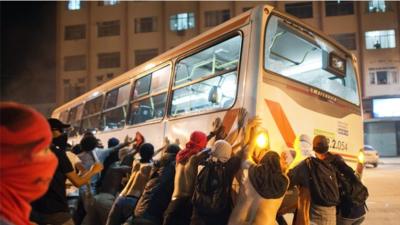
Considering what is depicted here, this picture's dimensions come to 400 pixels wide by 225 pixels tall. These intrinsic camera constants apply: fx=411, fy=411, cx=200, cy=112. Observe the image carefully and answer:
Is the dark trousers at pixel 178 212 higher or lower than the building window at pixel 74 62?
lower

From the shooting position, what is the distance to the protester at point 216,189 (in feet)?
13.3

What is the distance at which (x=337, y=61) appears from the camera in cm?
612

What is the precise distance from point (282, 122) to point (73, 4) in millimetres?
36070

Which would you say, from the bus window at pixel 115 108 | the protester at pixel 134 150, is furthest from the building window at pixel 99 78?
the protester at pixel 134 150

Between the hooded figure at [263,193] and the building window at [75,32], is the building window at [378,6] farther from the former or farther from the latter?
the hooded figure at [263,193]

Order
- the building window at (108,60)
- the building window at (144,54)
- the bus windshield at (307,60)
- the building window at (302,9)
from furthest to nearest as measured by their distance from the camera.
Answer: the building window at (108,60) < the building window at (144,54) < the building window at (302,9) < the bus windshield at (307,60)

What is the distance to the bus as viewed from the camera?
4.80 meters

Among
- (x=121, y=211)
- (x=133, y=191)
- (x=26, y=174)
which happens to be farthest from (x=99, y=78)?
(x=26, y=174)

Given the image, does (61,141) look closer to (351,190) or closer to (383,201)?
(351,190)

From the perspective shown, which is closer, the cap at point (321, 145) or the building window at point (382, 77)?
the cap at point (321, 145)

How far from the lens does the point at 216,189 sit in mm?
4098

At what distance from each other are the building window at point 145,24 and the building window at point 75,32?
5.22 m

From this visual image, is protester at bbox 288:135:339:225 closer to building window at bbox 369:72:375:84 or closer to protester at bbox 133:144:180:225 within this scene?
protester at bbox 133:144:180:225

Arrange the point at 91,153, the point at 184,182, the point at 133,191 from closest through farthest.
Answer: the point at 184,182 < the point at 133,191 < the point at 91,153
